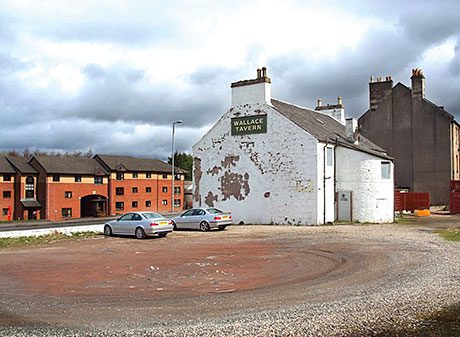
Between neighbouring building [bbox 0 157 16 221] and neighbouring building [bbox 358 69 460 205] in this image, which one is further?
neighbouring building [bbox 0 157 16 221]

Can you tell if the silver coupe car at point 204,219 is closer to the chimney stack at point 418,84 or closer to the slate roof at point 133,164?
the chimney stack at point 418,84

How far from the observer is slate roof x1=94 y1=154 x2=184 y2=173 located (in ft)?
238

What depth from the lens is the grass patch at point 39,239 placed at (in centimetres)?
2348

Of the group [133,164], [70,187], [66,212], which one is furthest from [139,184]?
[66,212]

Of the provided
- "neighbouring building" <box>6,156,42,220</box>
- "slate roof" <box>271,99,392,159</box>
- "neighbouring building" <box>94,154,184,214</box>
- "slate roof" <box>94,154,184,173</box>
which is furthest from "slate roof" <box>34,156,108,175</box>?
"slate roof" <box>271,99,392,159</box>

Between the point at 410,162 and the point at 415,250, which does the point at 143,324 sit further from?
the point at 410,162

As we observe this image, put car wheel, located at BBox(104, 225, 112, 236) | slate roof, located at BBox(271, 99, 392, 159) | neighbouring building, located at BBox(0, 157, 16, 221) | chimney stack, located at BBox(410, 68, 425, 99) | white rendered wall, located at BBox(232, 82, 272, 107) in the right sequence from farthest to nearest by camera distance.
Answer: neighbouring building, located at BBox(0, 157, 16, 221)
chimney stack, located at BBox(410, 68, 425, 99)
white rendered wall, located at BBox(232, 82, 272, 107)
slate roof, located at BBox(271, 99, 392, 159)
car wheel, located at BBox(104, 225, 112, 236)

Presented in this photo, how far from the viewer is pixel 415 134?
5069 centimetres

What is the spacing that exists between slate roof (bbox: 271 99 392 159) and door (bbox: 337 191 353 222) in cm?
330

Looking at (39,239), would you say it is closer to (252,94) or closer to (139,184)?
(252,94)

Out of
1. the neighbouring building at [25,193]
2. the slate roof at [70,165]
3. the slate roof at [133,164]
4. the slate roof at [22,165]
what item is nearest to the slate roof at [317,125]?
the slate roof at [70,165]

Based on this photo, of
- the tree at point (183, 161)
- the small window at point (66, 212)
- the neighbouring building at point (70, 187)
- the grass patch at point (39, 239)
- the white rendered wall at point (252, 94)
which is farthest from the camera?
the tree at point (183, 161)

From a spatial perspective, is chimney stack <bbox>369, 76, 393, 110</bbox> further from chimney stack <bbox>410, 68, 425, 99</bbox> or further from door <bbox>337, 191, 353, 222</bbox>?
door <bbox>337, 191, 353, 222</bbox>

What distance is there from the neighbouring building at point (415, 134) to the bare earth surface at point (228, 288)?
32528mm
